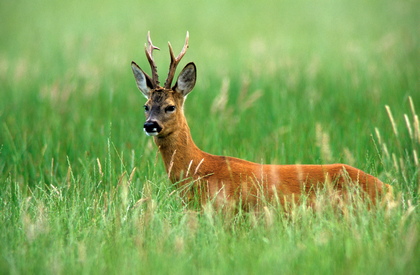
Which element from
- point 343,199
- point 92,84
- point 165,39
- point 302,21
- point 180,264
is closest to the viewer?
point 180,264

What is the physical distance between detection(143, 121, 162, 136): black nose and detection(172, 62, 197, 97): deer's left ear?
0.61 meters

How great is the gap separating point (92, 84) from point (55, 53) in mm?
4755

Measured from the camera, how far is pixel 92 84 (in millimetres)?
9305

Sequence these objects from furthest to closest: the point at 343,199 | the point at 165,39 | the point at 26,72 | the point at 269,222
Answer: the point at 165,39 < the point at 26,72 < the point at 343,199 < the point at 269,222

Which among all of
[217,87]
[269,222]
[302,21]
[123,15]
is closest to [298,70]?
[217,87]

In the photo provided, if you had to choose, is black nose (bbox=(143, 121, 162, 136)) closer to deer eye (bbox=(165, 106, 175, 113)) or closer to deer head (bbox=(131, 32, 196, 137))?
deer head (bbox=(131, 32, 196, 137))

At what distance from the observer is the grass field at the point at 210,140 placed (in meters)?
3.62

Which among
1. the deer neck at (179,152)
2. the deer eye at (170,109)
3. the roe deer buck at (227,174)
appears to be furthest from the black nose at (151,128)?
the deer eye at (170,109)

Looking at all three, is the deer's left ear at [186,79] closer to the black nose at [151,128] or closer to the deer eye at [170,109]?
the deer eye at [170,109]

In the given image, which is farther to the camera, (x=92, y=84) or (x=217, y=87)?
(x=217, y=87)

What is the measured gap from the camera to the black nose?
17.0 ft

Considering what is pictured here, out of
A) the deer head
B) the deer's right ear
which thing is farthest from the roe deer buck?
the deer's right ear

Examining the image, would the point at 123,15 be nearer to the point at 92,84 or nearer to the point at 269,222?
the point at 92,84

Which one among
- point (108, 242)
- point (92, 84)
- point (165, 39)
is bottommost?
point (108, 242)
